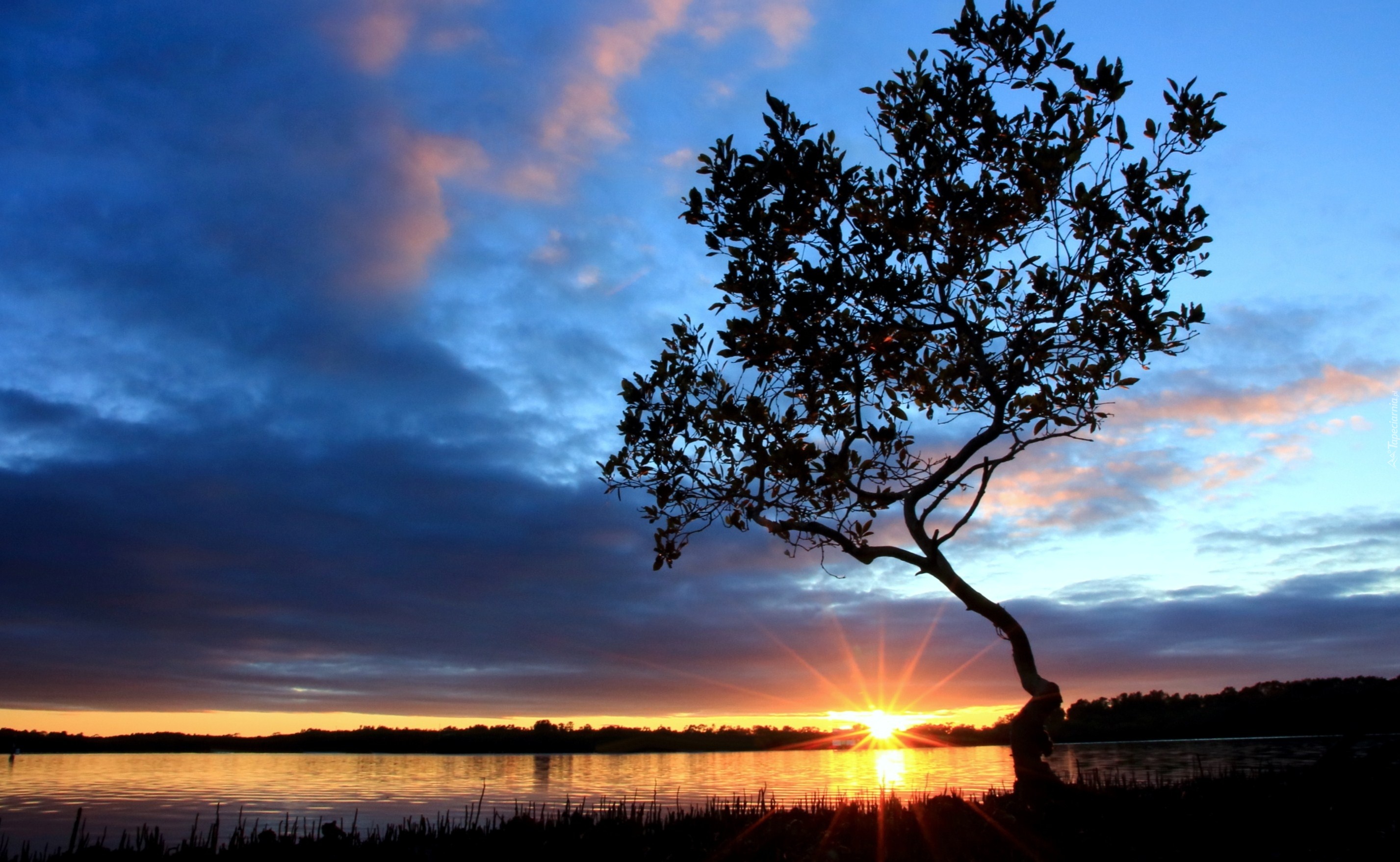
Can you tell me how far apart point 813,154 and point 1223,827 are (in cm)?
1278

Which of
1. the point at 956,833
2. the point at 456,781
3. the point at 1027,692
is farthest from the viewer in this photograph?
the point at 456,781

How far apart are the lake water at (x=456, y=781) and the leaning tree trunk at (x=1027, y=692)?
3.42 m

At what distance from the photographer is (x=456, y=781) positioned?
52875 mm

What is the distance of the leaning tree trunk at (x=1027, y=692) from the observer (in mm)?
15148

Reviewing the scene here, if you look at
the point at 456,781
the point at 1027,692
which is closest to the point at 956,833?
the point at 1027,692

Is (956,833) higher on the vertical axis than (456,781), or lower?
higher

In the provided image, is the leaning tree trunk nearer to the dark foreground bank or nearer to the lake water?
the dark foreground bank

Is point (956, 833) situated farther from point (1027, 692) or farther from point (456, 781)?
point (456, 781)

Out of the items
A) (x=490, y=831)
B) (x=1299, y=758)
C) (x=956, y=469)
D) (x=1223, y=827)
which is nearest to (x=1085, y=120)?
(x=956, y=469)

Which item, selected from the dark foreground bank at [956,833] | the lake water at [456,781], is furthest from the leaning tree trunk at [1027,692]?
the lake water at [456,781]

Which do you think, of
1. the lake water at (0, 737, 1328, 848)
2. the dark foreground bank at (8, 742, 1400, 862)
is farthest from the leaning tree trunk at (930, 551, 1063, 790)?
the lake water at (0, 737, 1328, 848)

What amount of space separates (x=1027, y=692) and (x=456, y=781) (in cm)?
4645

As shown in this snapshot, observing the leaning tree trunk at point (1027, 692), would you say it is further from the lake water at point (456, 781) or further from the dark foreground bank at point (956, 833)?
the lake water at point (456, 781)

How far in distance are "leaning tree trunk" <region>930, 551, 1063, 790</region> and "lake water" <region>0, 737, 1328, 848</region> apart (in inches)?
135
